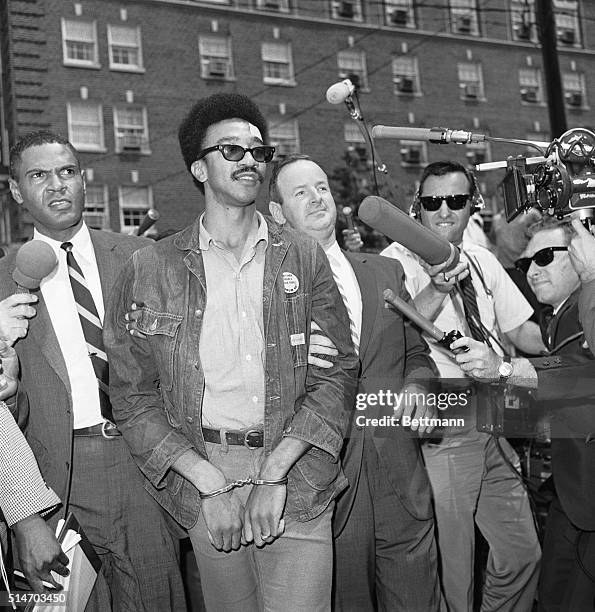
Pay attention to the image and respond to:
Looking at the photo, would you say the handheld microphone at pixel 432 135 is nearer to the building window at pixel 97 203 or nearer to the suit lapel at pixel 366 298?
the suit lapel at pixel 366 298

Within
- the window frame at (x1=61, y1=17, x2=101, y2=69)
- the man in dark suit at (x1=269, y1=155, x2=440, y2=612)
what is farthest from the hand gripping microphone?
the window frame at (x1=61, y1=17, x2=101, y2=69)

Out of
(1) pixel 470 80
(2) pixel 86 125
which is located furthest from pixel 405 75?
(2) pixel 86 125

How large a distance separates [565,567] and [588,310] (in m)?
1.35

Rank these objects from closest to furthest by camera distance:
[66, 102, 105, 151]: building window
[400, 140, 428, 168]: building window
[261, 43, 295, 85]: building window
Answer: [66, 102, 105, 151]: building window
[400, 140, 428, 168]: building window
[261, 43, 295, 85]: building window

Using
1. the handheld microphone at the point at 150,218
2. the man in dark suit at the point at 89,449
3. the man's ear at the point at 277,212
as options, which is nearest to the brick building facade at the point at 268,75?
the handheld microphone at the point at 150,218

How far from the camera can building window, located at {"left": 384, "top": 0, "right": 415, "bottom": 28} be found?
949 inches

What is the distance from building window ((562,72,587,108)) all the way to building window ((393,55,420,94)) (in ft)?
14.2

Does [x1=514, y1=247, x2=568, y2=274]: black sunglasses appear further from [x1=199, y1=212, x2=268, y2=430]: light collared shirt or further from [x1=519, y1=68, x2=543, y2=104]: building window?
[x1=519, y1=68, x2=543, y2=104]: building window

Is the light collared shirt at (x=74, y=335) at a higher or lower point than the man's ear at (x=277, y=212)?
lower

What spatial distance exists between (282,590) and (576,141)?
185cm

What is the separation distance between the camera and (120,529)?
3.38m

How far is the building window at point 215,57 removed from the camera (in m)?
22.1

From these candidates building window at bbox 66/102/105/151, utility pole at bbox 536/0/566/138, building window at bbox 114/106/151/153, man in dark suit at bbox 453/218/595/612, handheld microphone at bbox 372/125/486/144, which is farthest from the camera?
building window at bbox 114/106/151/153

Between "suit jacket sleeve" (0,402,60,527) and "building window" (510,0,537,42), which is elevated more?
"building window" (510,0,537,42)
